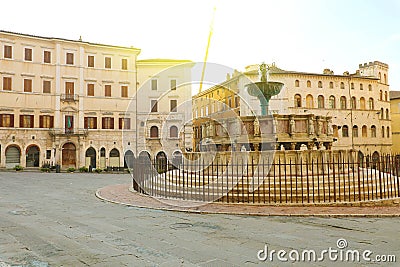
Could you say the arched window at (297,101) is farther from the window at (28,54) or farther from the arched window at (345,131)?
the window at (28,54)

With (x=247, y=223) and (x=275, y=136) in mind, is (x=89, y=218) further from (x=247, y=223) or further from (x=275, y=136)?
(x=275, y=136)

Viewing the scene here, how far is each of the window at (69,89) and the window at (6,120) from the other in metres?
5.74

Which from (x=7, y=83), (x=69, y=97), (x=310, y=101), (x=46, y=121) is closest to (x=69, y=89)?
(x=69, y=97)

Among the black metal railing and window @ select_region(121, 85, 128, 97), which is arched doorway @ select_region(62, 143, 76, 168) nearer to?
window @ select_region(121, 85, 128, 97)

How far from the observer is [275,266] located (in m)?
4.80

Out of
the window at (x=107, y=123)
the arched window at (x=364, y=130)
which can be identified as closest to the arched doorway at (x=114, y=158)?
the window at (x=107, y=123)

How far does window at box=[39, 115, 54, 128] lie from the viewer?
36938 mm

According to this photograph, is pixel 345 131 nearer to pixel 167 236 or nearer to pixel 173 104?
pixel 173 104

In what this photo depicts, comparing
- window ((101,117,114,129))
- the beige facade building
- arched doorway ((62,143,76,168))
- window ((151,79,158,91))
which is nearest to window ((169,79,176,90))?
the beige facade building

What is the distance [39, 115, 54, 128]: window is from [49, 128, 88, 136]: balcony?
56 cm

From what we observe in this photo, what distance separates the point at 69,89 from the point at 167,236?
35.2 meters

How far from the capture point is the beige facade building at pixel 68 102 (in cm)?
3581

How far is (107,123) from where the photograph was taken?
39719mm

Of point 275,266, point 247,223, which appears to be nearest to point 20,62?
point 247,223
